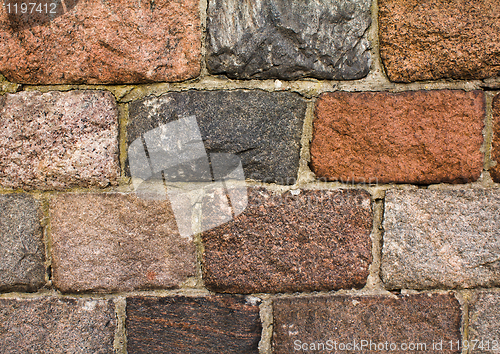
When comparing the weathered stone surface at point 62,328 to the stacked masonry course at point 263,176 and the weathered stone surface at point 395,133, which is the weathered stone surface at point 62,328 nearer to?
the stacked masonry course at point 263,176

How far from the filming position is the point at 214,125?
0.76 m

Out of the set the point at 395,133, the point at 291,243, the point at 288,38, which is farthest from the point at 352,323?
the point at 288,38

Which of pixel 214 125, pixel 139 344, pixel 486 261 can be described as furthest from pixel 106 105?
pixel 486 261

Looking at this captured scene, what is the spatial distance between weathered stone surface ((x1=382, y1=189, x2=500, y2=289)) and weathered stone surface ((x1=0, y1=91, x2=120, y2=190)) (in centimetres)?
76

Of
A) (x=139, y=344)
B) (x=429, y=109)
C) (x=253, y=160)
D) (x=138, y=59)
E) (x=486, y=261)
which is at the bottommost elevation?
(x=139, y=344)

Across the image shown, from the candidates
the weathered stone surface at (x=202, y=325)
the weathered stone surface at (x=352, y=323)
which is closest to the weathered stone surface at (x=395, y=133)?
the weathered stone surface at (x=352, y=323)

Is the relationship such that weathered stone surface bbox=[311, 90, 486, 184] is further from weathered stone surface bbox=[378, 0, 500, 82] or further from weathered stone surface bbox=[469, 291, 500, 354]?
weathered stone surface bbox=[469, 291, 500, 354]

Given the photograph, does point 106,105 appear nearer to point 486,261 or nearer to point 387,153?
point 387,153

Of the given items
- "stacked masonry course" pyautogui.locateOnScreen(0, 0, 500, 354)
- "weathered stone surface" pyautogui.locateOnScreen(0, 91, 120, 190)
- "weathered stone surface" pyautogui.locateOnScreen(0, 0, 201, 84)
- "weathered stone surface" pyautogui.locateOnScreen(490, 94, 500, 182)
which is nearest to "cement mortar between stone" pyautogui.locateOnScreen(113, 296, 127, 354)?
"stacked masonry course" pyautogui.locateOnScreen(0, 0, 500, 354)

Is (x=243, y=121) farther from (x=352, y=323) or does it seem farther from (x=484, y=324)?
(x=484, y=324)

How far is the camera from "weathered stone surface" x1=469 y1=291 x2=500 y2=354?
32.3 inches

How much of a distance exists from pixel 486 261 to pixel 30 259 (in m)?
1.22

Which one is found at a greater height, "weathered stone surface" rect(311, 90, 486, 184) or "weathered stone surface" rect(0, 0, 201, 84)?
"weathered stone surface" rect(0, 0, 201, 84)

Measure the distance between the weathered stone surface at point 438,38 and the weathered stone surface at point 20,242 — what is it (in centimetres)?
102
